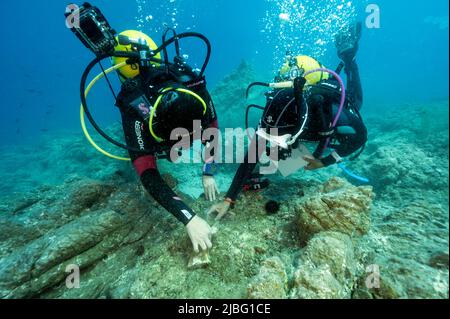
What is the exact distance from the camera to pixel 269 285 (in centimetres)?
200

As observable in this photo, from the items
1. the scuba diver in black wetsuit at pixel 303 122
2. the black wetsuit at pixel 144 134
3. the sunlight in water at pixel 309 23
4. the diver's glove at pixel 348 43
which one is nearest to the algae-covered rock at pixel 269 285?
the black wetsuit at pixel 144 134

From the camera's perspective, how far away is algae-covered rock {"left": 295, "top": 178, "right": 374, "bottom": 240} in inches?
103

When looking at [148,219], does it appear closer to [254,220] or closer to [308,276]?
[254,220]

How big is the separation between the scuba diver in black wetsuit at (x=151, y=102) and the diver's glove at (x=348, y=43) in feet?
21.0

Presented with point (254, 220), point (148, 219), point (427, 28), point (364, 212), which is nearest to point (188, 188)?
point (148, 219)

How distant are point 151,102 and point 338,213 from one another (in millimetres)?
2580

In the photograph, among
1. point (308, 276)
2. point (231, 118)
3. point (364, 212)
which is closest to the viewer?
point (308, 276)

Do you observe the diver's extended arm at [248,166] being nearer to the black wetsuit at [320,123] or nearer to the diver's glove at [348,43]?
the black wetsuit at [320,123]

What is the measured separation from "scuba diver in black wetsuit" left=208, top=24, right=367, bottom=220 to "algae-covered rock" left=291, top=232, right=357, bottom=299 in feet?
3.87

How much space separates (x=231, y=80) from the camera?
17.9m

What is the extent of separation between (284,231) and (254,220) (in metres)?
0.45

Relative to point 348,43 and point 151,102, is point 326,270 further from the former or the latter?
point 348,43

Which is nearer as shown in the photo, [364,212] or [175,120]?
[364,212]

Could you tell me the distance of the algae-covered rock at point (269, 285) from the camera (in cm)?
197
